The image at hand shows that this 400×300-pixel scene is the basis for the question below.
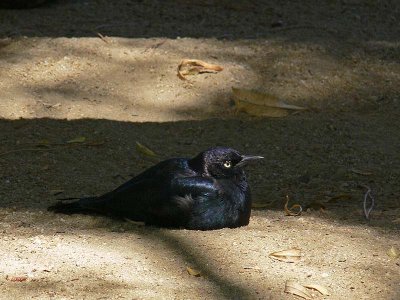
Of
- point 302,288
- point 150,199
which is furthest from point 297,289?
point 150,199

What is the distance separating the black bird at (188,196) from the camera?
489 centimetres

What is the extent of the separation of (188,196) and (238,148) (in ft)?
6.21

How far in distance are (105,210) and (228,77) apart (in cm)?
301

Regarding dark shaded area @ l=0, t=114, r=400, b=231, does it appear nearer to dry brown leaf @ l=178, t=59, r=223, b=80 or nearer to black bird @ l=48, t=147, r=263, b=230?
black bird @ l=48, t=147, r=263, b=230

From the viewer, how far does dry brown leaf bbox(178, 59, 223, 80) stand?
25.7 ft

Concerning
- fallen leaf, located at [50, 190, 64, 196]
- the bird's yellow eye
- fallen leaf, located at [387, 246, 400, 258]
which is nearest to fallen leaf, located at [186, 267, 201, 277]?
the bird's yellow eye

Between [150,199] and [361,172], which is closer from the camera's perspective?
[150,199]

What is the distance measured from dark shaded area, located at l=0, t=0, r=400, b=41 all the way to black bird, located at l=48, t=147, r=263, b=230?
3776 mm

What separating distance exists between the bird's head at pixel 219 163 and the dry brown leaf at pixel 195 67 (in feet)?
9.17

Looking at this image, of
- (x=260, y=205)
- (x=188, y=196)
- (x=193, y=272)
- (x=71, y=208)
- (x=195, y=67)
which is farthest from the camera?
(x=195, y=67)

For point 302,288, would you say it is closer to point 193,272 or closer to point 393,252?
point 193,272

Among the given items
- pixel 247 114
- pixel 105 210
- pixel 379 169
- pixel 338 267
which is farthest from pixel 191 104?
pixel 338 267

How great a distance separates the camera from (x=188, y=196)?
488cm

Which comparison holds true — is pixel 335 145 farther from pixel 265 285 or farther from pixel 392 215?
pixel 265 285
